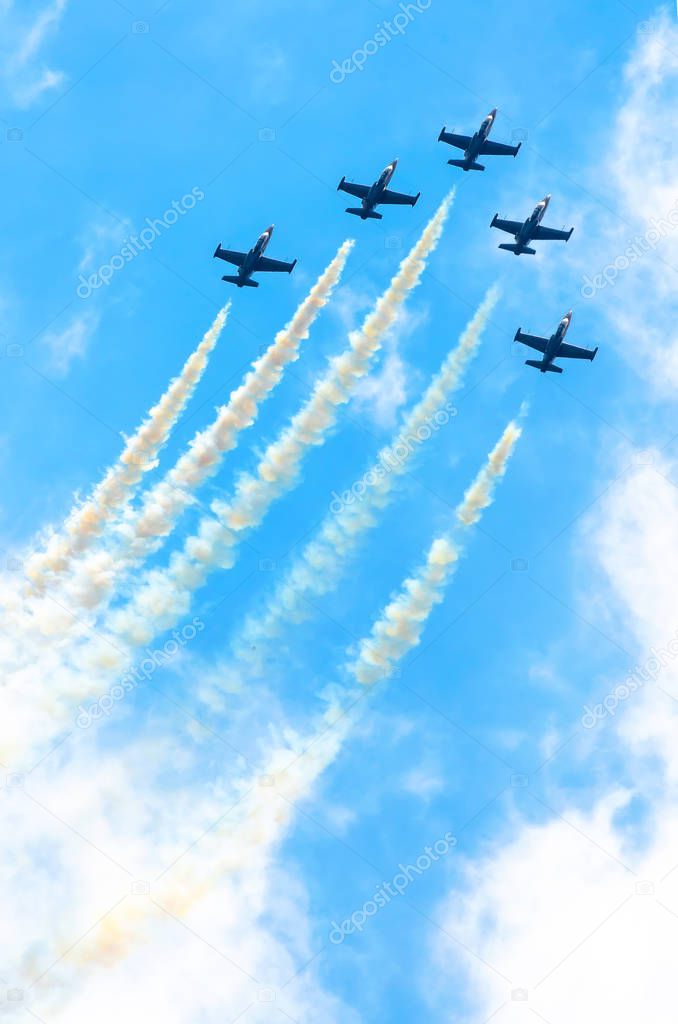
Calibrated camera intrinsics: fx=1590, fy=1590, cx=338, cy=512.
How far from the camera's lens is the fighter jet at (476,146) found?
12356 cm

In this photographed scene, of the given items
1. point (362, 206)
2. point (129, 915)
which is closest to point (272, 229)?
point (362, 206)

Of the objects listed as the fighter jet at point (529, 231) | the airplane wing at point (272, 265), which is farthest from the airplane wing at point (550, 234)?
the airplane wing at point (272, 265)

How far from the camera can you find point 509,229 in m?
125

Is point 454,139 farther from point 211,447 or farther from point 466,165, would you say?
point 211,447

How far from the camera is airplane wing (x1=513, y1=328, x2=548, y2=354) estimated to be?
415 ft

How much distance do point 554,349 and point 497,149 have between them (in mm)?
16289

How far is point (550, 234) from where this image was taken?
124688mm

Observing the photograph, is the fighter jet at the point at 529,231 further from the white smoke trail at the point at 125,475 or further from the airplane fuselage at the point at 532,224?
the white smoke trail at the point at 125,475

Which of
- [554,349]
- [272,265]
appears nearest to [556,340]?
[554,349]

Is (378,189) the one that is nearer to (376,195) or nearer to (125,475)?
(376,195)

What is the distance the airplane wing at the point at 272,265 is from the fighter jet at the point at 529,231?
1660 centimetres

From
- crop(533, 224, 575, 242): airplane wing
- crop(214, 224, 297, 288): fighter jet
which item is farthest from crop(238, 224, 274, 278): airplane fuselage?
crop(533, 224, 575, 242): airplane wing

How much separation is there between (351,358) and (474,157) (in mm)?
18749

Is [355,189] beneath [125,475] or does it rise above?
above
